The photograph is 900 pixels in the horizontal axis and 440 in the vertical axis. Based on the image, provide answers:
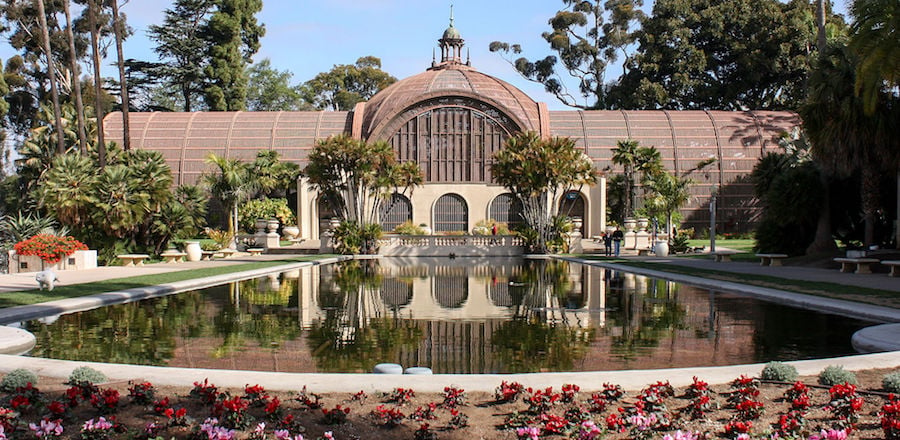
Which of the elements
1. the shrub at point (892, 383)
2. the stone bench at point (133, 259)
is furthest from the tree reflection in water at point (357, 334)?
the stone bench at point (133, 259)

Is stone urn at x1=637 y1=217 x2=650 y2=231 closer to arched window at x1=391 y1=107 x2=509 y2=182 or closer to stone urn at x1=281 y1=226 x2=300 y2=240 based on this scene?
arched window at x1=391 y1=107 x2=509 y2=182

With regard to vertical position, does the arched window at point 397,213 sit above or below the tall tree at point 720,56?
below

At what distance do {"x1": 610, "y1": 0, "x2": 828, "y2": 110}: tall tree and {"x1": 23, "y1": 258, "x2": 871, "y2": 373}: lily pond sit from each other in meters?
54.2

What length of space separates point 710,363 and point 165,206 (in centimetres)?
2598

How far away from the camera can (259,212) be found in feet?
164

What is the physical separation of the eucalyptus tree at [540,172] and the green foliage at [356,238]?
704 centimetres

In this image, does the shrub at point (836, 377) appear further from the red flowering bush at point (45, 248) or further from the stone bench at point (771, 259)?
the red flowering bush at point (45, 248)

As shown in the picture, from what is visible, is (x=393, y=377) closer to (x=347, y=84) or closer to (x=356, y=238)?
(x=356, y=238)

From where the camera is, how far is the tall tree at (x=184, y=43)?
7438 centimetres

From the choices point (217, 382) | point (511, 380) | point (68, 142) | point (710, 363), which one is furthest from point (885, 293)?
point (68, 142)

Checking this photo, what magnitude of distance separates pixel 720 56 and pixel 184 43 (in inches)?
1920

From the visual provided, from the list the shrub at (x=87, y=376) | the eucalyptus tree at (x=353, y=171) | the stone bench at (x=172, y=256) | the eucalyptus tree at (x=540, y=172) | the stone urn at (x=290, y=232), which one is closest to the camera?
the shrub at (x=87, y=376)

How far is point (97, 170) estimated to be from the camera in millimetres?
30422

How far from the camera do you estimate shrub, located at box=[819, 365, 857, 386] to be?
7836 mm
